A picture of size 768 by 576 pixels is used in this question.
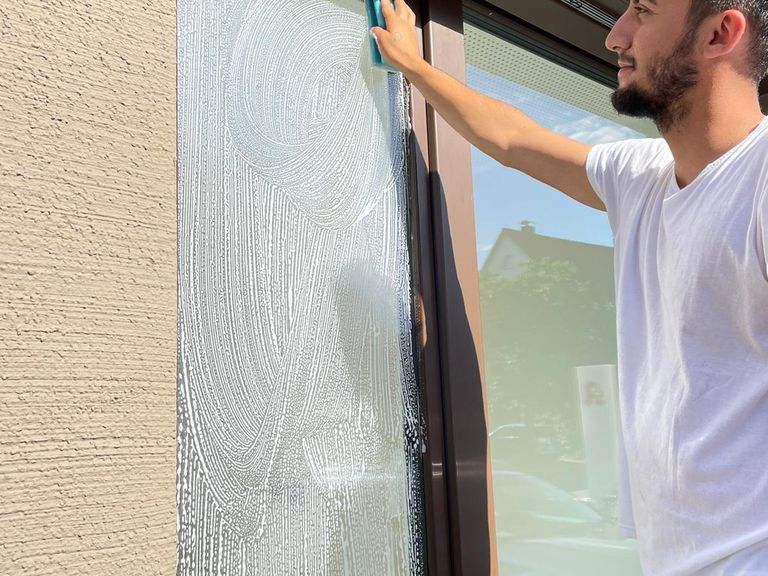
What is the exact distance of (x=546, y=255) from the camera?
2.32m

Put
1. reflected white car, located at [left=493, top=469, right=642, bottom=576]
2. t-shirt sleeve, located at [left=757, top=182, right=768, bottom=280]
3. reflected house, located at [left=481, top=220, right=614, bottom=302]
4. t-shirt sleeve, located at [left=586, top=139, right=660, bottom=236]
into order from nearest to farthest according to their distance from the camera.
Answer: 1. t-shirt sleeve, located at [left=757, top=182, right=768, bottom=280]
2. t-shirt sleeve, located at [left=586, top=139, right=660, bottom=236]
3. reflected white car, located at [left=493, top=469, right=642, bottom=576]
4. reflected house, located at [left=481, top=220, right=614, bottom=302]

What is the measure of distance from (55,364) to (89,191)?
→ 0.25 m

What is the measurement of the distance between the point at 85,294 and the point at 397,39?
3.33 feet

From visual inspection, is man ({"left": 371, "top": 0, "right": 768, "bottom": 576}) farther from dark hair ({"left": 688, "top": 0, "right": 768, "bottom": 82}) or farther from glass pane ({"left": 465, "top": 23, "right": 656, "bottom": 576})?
glass pane ({"left": 465, "top": 23, "right": 656, "bottom": 576})

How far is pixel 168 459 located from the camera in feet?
3.55

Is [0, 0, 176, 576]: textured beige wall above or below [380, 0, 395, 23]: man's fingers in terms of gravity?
below

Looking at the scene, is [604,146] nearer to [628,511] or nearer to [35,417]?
[628,511]

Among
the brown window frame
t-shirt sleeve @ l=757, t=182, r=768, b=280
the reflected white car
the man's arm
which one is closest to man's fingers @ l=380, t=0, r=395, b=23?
the man's arm

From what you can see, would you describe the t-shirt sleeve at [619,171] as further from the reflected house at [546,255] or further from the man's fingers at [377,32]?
the man's fingers at [377,32]

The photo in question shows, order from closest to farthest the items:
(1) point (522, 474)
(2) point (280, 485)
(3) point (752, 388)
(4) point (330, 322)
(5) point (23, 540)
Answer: (5) point (23, 540), (3) point (752, 388), (2) point (280, 485), (4) point (330, 322), (1) point (522, 474)

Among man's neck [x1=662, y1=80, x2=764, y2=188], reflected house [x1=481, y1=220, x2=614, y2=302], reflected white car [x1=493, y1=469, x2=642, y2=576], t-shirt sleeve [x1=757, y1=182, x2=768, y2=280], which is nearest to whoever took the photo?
t-shirt sleeve [x1=757, y1=182, x2=768, y2=280]

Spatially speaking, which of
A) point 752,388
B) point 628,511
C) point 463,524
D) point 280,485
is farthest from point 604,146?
point 280,485

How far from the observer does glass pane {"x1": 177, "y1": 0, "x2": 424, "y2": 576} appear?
4.39 ft

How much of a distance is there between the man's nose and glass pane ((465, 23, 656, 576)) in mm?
466
